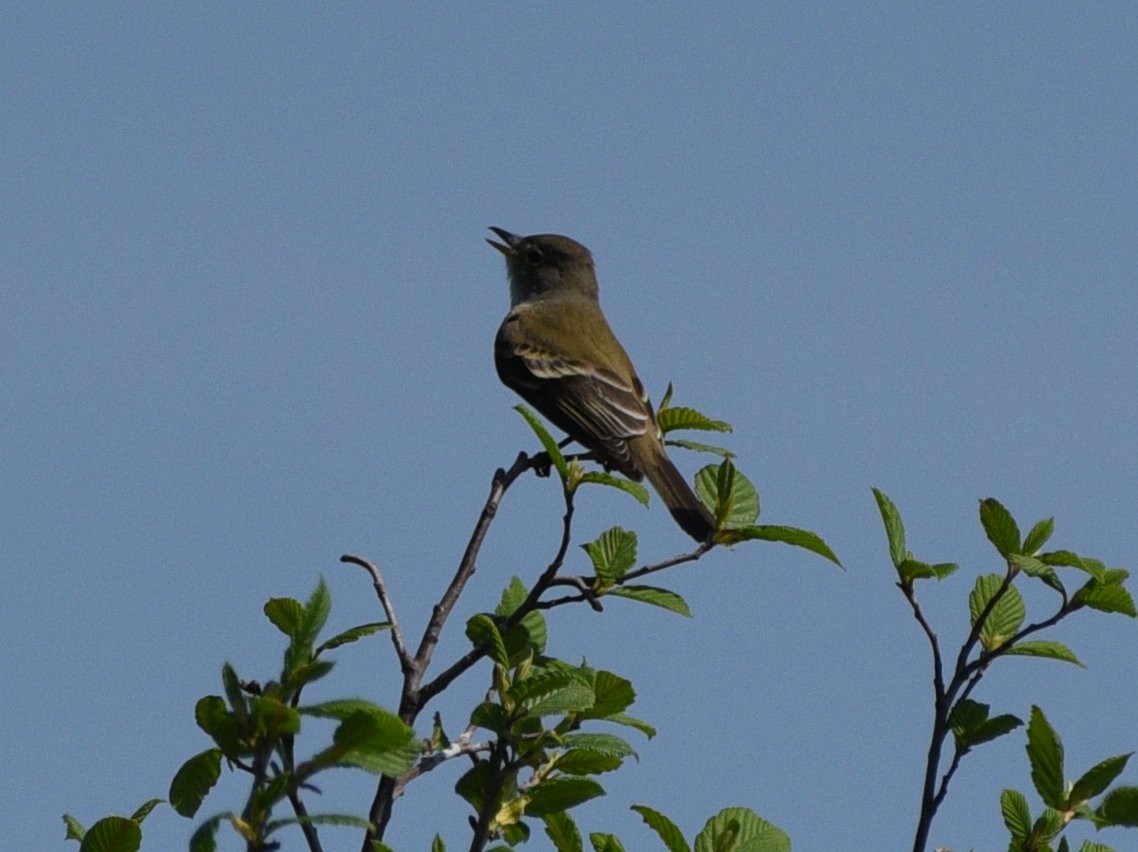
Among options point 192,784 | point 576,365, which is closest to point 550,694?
point 192,784

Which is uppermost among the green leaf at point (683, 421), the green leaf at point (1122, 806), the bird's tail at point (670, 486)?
the bird's tail at point (670, 486)

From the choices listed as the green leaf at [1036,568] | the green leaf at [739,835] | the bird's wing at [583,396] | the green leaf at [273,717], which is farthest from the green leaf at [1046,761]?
the bird's wing at [583,396]

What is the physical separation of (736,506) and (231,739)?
163 cm

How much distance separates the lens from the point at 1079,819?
3627mm

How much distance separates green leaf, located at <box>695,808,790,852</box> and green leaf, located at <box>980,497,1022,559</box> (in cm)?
90

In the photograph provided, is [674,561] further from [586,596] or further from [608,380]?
[608,380]

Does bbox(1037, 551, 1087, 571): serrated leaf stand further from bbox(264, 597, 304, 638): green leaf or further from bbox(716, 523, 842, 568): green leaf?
bbox(264, 597, 304, 638): green leaf

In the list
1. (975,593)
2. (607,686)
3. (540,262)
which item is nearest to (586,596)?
(607,686)

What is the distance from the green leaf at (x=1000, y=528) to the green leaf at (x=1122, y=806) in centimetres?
75

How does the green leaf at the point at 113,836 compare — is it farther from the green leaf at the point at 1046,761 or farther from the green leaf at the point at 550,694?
the green leaf at the point at 1046,761

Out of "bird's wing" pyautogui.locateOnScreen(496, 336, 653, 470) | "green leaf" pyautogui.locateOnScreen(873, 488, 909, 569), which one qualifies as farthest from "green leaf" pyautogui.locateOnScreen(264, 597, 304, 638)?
"bird's wing" pyautogui.locateOnScreen(496, 336, 653, 470)

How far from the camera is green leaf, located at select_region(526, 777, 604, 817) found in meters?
3.48

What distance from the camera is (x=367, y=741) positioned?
2.72m

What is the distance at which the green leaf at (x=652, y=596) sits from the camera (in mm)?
3750
